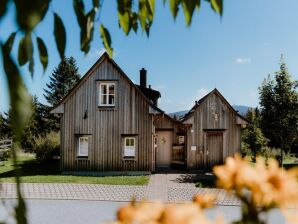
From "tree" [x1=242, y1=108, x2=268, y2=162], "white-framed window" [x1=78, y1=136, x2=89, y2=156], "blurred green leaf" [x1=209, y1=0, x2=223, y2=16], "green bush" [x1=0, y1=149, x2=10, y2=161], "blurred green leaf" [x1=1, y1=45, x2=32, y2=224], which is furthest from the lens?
"green bush" [x1=0, y1=149, x2=10, y2=161]

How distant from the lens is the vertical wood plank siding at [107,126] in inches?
918

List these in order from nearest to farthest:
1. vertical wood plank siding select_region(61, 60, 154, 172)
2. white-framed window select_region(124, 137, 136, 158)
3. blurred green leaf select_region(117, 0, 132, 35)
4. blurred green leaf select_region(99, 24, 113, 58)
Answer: blurred green leaf select_region(117, 0, 132, 35)
blurred green leaf select_region(99, 24, 113, 58)
vertical wood plank siding select_region(61, 60, 154, 172)
white-framed window select_region(124, 137, 136, 158)

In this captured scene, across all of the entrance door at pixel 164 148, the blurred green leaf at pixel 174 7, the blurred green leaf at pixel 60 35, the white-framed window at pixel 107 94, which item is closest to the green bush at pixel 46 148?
the entrance door at pixel 164 148

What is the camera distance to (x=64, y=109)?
23.7 m

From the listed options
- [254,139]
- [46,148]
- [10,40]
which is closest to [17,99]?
[10,40]

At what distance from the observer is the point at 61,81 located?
6638 cm

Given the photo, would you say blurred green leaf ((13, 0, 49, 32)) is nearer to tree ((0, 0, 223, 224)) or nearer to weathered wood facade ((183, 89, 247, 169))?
tree ((0, 0, 223, 224))

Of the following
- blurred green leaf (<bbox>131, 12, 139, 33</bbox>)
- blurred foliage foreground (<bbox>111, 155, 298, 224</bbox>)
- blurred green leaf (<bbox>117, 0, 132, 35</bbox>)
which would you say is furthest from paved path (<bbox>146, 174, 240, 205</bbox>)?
blurred foliage foreground (<bbox>111, 155, 298, 224</bbox>)

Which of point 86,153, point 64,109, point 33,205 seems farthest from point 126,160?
point 33,205

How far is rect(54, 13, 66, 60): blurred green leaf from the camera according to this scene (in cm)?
119

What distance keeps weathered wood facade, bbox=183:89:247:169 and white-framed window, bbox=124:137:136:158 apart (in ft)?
12.1

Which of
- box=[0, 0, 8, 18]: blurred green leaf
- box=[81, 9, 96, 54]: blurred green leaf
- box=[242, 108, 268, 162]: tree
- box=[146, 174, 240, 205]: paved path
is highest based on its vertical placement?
box=[81, 9, 96, 54]: blurred green leaf

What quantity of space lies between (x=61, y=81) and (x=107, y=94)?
44.7 metres

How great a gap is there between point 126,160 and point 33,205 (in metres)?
8.73
